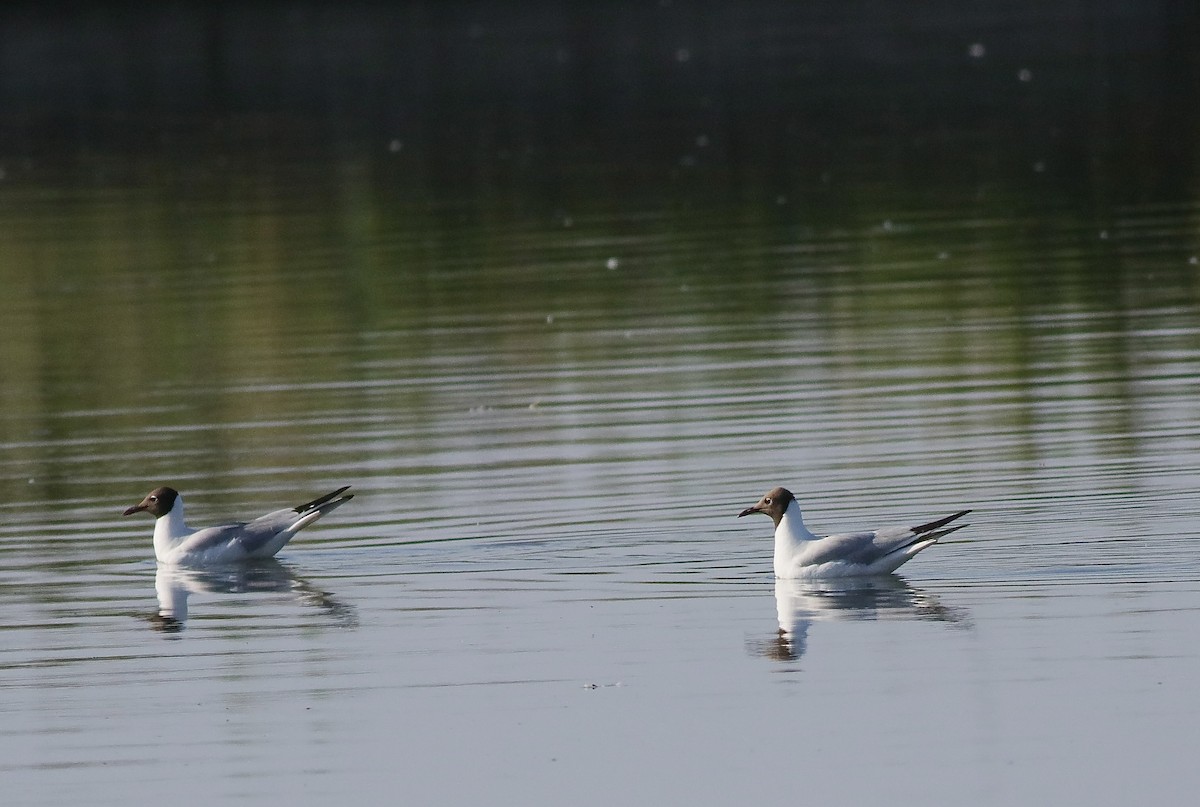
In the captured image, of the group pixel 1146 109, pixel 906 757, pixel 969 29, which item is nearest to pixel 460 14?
pixel 969 29

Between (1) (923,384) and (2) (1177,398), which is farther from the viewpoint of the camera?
(1) (923,384)

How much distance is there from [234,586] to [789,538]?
10.2 ft

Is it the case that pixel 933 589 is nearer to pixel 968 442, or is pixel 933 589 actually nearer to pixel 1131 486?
pixel 1131 486

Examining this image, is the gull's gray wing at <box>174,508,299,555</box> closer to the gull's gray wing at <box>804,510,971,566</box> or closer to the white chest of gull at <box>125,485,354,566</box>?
the white chest of gull at <box>125,485,354,566</box>

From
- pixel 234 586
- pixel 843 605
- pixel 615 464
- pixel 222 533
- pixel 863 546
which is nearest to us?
pixel 843 605

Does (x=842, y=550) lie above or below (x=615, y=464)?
below

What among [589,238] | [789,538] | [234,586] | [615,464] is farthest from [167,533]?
[589,238]

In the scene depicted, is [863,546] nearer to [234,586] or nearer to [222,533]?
→ [234,586]

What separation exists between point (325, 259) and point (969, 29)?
106ft

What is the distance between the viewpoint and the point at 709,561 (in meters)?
12.5

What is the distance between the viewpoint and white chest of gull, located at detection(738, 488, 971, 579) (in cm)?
1164

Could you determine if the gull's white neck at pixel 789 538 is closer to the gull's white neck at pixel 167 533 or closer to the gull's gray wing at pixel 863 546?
the gull's gray wing at pixel 863 546

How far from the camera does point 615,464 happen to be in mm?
14969

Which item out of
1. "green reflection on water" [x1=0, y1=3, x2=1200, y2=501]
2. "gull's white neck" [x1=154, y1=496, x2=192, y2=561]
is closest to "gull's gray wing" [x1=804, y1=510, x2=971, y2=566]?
"gull's white neck" [x1=154, y1=496, x2=192, y2=561]
